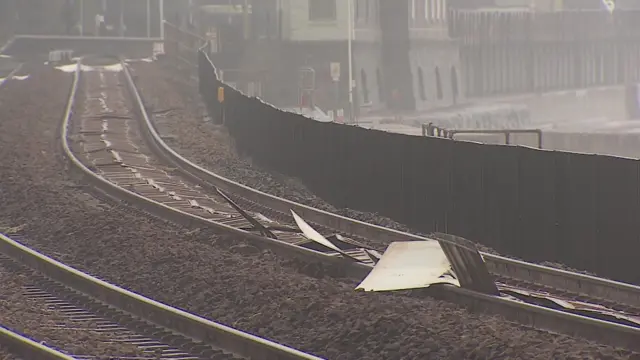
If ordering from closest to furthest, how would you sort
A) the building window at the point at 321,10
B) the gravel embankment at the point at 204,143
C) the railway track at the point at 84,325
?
the railway track at the point at 84,325, the gravel embankment at the point at 204,143, the building window at the point at 321,10

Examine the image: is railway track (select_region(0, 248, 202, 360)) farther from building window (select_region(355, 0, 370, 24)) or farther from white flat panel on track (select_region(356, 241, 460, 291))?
building window (select_region(355, 0, 370, 24))

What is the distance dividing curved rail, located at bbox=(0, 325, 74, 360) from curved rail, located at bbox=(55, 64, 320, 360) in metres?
1.36

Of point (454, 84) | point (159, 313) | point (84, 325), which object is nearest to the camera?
point (159, 313)

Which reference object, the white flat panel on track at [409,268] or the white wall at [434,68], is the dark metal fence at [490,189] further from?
the white wall at [434,68]

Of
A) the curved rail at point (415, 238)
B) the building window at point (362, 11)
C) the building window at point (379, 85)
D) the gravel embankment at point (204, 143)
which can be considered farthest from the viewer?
the building window at point (379, 85)

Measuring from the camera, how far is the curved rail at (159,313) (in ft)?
30.9

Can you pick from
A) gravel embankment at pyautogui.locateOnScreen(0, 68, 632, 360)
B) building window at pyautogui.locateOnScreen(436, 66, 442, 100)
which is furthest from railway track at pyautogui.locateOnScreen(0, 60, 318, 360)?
building window at pyautogui.locateOnScreen(436, 66, 442, 100)

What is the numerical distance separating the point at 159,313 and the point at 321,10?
61336 mm

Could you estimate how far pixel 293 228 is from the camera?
15.3 m

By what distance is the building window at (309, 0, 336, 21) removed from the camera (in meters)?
70.5

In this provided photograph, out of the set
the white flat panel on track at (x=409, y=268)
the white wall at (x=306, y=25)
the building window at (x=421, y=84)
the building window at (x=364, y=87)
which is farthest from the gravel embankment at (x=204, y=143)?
Result: the building window at (x=421, y=84)

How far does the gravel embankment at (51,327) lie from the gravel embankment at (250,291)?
1.23 meters

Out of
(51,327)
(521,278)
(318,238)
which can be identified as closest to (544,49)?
(318,238)

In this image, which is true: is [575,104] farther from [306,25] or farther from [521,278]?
[521,278]
